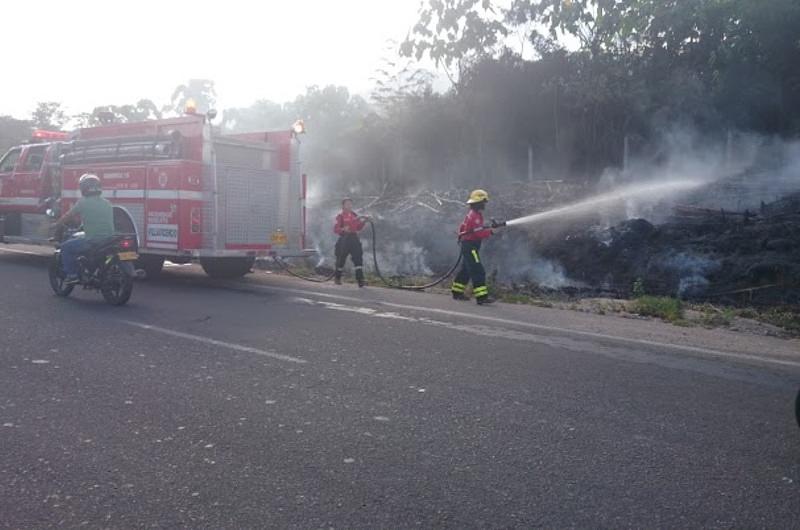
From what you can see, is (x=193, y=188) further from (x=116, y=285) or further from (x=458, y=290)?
(x=458, y=290)

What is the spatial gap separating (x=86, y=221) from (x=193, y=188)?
2344mm

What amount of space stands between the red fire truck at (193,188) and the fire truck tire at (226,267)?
2 centimetres

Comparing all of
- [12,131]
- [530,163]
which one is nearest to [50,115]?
[12,131]

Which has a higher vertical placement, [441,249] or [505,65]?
[505,65]

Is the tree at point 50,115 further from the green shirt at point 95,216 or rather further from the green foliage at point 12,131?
the green shirt at point 95,216

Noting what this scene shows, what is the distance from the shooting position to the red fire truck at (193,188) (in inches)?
477

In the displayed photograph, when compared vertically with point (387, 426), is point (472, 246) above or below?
above

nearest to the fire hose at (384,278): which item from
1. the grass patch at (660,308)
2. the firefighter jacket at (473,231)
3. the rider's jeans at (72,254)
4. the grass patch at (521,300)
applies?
the firefighter jacket at (473,231)

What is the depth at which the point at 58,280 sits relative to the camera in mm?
10398

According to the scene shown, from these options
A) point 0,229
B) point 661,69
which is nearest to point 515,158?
point 661,69

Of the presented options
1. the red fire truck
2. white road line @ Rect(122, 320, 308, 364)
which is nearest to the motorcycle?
white road line @ Rect(122, 320, 308, 364)

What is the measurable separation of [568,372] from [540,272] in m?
8.55

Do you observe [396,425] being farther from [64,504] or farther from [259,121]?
[259,121]

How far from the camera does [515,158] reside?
26750mm
